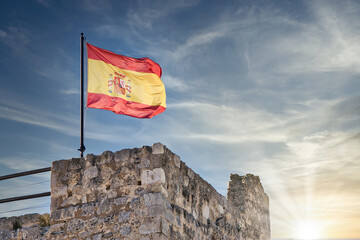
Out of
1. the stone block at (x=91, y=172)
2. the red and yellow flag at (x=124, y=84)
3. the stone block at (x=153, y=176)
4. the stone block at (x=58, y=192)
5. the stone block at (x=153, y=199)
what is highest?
the red and yellow flag at (x=124, y=84)

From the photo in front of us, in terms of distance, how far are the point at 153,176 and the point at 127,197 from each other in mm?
480

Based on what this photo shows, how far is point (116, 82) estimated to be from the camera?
942 cm

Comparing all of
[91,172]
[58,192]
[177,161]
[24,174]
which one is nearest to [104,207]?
[91,172]

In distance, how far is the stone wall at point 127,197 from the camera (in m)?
6.65

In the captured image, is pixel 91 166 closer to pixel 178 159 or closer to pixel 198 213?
pixel 178 159

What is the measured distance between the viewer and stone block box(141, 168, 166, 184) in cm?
678

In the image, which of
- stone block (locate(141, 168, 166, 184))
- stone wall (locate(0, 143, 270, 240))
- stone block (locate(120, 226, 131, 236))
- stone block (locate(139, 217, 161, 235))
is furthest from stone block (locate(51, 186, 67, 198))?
stone block (locate(139, 217, 161, 235))

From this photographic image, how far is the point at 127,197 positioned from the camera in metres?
6.84

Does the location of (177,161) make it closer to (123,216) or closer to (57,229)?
(123,216)

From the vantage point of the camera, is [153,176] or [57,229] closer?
[153,176]

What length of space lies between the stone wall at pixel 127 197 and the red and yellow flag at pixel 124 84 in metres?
1.99

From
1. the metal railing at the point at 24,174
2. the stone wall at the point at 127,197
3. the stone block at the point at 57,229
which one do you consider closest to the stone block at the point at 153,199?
the stone wall at the point at 127,197

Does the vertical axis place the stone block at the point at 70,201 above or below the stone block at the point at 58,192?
below

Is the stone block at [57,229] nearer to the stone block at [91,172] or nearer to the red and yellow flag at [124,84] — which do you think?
the stone block at [91,172]
